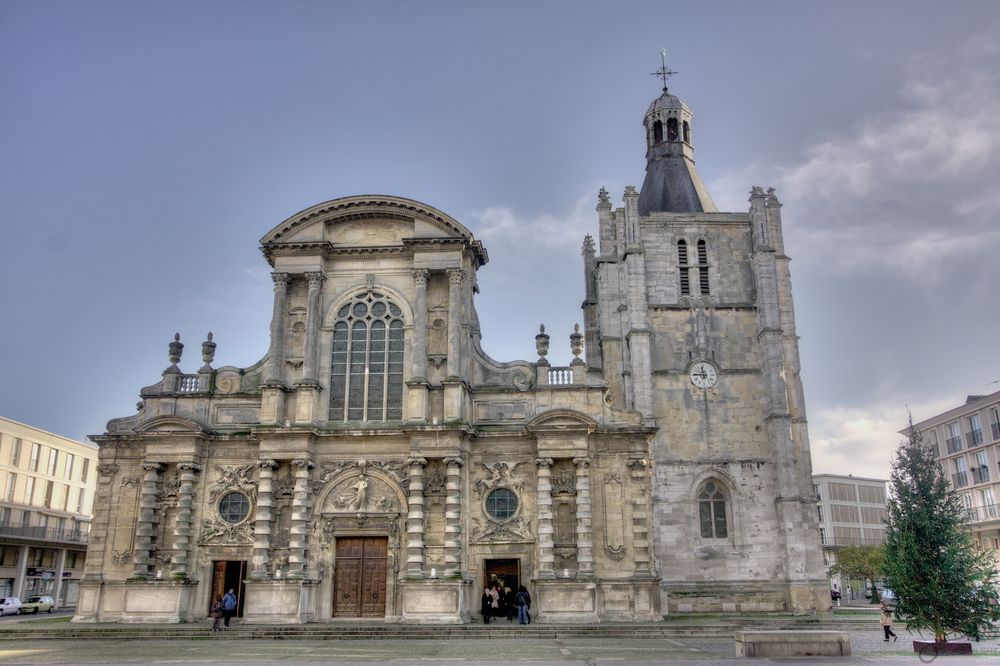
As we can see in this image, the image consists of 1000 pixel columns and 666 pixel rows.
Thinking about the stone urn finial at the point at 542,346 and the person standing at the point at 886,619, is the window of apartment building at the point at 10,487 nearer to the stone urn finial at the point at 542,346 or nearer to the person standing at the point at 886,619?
the stone urn finial at the point at 542,346

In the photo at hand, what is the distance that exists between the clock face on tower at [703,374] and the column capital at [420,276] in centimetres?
1315

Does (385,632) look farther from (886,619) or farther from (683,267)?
(683,267)

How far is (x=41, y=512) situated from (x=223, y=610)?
119 ft

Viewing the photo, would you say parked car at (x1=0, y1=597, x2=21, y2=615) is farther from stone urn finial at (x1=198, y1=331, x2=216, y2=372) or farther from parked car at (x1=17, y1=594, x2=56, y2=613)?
stone urn finial at (x1=198, y1=331, x2=216, y2=372)

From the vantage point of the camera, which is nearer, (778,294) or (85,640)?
(85,640)

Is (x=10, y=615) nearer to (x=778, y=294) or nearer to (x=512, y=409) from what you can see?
(x=512, y=409)

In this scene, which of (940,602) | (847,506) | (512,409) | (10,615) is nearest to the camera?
(940,602)

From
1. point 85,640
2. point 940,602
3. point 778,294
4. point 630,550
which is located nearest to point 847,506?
point 778,294

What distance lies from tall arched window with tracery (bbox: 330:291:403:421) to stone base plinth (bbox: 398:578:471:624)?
19.9 ft

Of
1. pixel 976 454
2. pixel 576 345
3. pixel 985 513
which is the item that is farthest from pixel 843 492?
pixel 576 345

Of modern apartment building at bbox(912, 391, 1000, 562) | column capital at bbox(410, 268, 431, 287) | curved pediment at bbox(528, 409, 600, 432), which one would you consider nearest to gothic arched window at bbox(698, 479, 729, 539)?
curved pediment at bbox(528, 409, 600, 432)

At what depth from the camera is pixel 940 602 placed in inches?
717

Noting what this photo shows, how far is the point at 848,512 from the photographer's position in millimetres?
78312

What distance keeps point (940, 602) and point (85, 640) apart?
23.1 m
